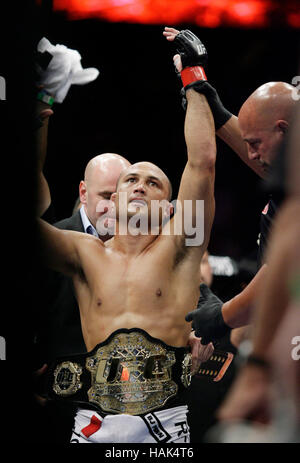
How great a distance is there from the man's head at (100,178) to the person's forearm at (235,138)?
382 mm

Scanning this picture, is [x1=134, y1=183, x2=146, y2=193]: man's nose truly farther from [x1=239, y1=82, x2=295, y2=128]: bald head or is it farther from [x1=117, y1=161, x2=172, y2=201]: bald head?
[x1=239, y1=82, x2=295, y2=128]: bald head

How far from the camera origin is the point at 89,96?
7.72 ft

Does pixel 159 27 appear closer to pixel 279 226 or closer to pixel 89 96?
pixel 89 96

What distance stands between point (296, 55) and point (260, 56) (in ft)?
0.46

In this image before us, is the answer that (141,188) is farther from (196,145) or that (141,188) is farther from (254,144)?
(254,144)

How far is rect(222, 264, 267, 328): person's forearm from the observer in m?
1.92

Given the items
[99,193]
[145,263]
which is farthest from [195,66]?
[145,263]

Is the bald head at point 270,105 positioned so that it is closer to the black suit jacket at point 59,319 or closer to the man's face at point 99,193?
the man's face at point 99,193

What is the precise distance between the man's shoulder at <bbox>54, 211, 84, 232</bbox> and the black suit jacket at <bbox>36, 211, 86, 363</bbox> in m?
0.20

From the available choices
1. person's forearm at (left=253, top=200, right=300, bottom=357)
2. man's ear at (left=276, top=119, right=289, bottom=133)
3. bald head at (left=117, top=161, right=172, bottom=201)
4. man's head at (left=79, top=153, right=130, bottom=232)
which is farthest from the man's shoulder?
person's forearm at (left=253, top=200, right=300, bottom=357)

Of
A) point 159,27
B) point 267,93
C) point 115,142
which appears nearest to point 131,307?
point 115,142

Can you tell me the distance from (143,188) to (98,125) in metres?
0.45

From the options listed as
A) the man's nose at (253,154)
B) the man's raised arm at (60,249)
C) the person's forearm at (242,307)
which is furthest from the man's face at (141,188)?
the person's forearm at (242,307)
